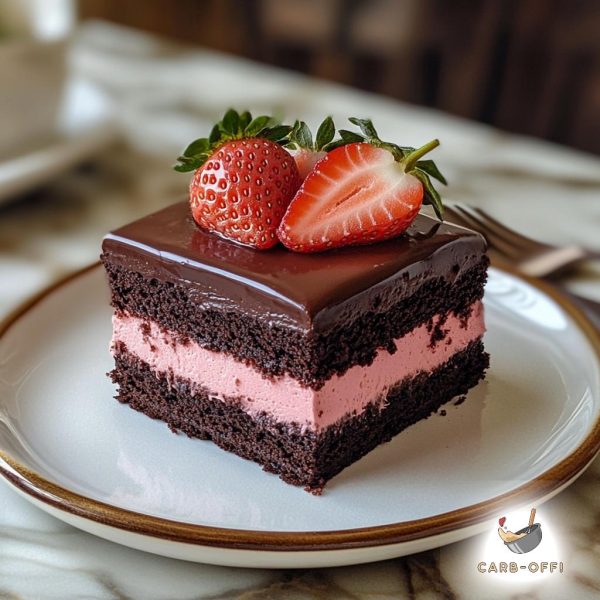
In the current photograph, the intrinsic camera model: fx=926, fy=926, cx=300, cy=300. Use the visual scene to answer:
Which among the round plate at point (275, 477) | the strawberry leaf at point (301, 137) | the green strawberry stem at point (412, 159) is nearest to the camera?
the round plate at point (275, 477)

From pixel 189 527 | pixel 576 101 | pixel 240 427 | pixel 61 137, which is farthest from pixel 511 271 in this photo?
pixel 576 101

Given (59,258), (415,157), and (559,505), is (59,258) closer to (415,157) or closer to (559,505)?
(415,157)

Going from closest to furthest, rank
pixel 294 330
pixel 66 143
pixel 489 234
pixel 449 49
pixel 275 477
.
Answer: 1. pixel 294 330
2. pixel 275 477
3. pixel 489 234
4. pixel 66 143
5. pixel 449 49

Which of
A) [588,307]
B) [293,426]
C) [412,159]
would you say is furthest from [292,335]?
[588,307]

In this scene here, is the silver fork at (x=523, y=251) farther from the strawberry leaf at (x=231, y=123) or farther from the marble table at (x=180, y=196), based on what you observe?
the strawberry leaf at (x=231, y=123)

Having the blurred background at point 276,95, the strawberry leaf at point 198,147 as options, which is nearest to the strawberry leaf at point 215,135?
the strawberry leaf at point 198,147

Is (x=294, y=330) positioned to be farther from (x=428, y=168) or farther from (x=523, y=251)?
(x=523, y=251)

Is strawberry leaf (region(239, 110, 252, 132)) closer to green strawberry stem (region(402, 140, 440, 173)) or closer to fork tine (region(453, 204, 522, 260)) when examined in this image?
green strawberry stem (region(402, 140, 440, 173))

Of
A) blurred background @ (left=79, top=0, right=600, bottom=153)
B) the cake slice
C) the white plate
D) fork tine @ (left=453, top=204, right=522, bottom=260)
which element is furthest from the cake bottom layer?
blurred background @ (left=79, top=0, right=600, bottom=153)
